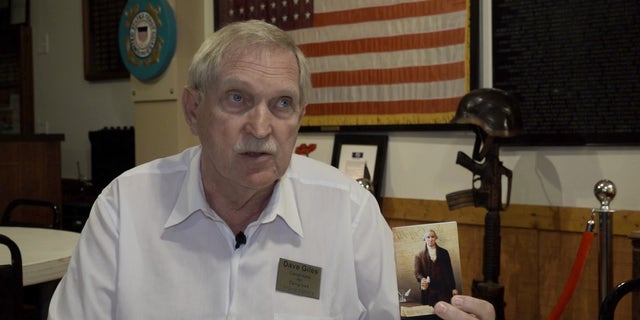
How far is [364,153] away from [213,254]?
217cm

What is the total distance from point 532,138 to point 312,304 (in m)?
1.86

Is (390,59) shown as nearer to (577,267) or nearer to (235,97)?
(577,267)

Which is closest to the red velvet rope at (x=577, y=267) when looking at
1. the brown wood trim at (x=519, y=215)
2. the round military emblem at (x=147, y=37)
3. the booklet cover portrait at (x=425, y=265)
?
the brown wood trim at (x=519, y=215)

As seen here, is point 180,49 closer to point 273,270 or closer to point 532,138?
point 532,138

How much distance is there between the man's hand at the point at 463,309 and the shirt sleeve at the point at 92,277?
0.71 m

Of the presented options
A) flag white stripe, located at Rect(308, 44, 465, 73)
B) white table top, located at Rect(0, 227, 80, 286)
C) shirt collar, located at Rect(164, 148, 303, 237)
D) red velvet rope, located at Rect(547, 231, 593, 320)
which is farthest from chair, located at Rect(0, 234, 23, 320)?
flag white stripe, located at Rect(308, 44, 465, 73)

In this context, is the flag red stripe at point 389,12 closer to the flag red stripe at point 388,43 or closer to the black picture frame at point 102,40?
the flag red stripe at point 388,43

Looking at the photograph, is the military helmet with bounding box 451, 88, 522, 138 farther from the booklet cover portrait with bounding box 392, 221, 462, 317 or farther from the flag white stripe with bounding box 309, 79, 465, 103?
the booklet cover portrait with bounding box 392, 221, 462, 317

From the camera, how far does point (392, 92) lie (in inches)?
141

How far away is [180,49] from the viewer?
4258 mm

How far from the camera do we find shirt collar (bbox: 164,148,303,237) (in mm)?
1603

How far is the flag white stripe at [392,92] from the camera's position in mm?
3375

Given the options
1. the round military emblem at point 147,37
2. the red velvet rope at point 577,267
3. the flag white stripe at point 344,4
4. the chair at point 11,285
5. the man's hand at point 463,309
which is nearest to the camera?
the man's hand at point 463,309

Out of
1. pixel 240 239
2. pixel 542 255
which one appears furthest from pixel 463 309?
pixel 542 255
